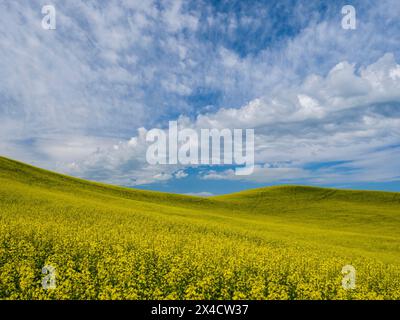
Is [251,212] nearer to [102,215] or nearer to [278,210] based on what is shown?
[278,210]

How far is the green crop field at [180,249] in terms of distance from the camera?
1080 cm

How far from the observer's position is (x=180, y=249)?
18203 millimetres

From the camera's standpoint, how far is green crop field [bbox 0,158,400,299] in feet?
35.4
